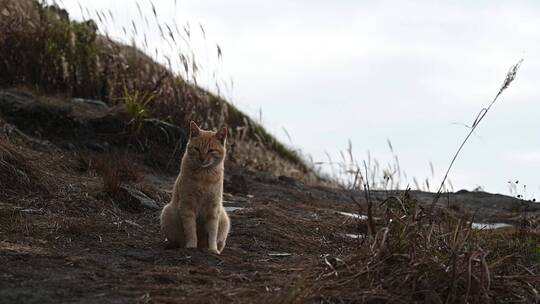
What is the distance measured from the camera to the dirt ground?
12.8ft

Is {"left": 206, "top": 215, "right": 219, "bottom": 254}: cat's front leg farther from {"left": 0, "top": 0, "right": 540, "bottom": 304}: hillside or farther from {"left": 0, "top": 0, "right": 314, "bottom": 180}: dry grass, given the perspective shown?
{"left": 0, "top": 0, "right": 314, "bottom": 180}: dry grass

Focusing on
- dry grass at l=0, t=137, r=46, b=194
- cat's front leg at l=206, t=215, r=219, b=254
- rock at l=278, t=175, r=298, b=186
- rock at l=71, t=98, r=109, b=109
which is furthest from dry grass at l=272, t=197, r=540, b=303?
rock at l=71, t=98, r=109, b=109

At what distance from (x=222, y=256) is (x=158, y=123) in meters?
4.77

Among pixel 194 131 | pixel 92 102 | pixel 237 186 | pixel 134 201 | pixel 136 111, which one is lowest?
pixel 134 201

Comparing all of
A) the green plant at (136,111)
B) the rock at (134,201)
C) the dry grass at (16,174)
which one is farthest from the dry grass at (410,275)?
the green plant at (136,111)

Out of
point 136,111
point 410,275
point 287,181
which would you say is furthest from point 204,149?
point 287,181

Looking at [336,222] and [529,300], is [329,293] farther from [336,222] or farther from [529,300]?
[336,222]

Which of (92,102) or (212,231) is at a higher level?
(92,102)

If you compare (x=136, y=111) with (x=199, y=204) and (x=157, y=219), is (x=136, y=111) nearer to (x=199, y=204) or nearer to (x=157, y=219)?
(x=157, y=219)

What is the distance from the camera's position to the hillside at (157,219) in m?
4.01

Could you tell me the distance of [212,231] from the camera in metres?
5.14

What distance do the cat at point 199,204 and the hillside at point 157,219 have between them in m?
0.14

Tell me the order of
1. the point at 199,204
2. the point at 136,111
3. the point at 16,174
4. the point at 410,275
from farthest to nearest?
the point at 136,111, the point at 16,174, the point at 199,204, the point at 410,275

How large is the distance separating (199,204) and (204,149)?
347 mm
